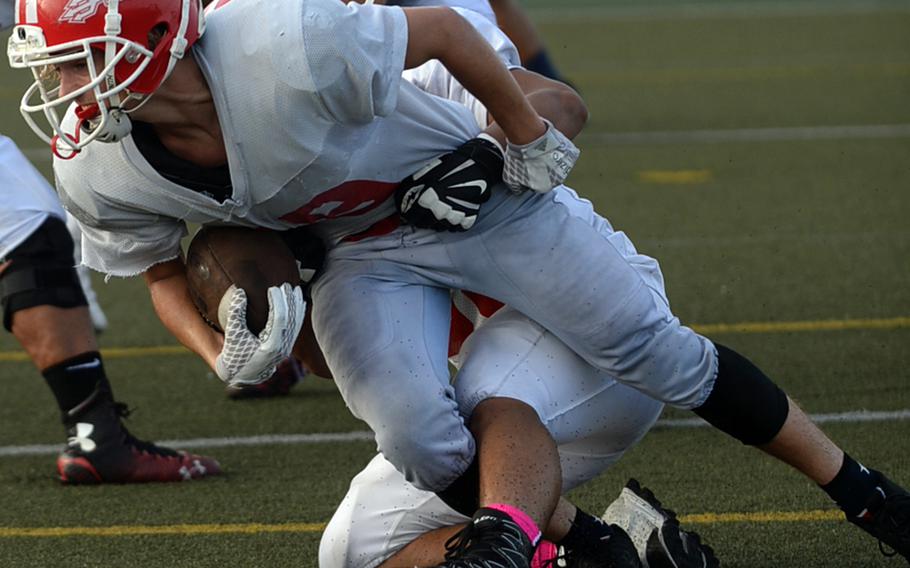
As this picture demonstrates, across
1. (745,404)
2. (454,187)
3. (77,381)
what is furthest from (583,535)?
(77,381)

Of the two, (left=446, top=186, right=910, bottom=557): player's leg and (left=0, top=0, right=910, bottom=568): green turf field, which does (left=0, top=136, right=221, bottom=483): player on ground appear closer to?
(left=0, top=0, right=910, bottom=568): green turf field

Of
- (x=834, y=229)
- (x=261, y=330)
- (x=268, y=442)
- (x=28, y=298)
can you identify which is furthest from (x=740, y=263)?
(x=261, y=330)

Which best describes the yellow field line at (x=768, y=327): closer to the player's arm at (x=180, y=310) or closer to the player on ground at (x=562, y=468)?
the player on ground at (x=562, y=468)

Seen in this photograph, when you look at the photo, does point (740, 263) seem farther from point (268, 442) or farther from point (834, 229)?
point (268, 442)

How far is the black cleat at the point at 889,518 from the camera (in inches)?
113

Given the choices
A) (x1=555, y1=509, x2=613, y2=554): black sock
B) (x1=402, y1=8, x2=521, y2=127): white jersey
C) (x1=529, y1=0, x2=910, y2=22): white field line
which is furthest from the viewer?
(x1=529, y1=0, x2=910, y2=22): white field line

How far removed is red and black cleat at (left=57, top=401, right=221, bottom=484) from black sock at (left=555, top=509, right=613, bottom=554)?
1137 mm

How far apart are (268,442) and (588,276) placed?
1.46 m

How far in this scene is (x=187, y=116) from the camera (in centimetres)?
260

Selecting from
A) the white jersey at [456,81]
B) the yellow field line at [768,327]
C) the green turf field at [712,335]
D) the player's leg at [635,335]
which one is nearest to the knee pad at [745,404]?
the player's leg at [635,335]

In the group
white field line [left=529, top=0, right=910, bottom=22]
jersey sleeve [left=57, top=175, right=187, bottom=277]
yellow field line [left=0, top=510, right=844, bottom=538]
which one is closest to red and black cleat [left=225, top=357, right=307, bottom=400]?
yellow field line [left=0, top=510, right=844, bottom=538]

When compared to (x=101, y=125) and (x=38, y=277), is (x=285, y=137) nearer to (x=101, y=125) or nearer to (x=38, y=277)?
(x=101, y=125)

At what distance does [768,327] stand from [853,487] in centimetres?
200

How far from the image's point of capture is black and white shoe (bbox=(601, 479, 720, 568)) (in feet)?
9.46
